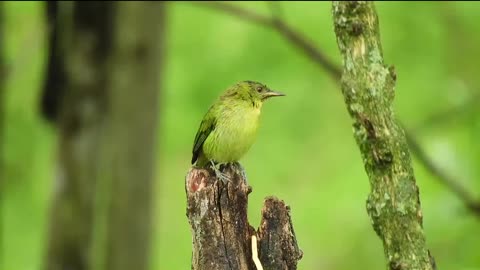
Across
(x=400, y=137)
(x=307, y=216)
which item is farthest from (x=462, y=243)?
(x=400, y=137)

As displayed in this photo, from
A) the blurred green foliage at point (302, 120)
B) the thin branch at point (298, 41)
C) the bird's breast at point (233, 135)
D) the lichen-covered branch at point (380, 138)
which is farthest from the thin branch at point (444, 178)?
the lichen-covered branch at point (380, 138)

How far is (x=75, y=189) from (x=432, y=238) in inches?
115

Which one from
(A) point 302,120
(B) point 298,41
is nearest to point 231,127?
(B) point 298,41

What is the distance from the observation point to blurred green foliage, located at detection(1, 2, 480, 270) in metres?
9.23

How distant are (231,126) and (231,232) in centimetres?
146

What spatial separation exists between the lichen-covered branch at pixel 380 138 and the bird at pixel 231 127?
5.27 ft

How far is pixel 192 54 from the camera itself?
452 inches

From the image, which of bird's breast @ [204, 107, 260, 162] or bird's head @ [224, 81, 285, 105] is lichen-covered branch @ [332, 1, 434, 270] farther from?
bird's head @ [224, 81, 285, 105]

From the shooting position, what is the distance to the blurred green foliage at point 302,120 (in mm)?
9234

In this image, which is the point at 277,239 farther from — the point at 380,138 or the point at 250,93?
the point at 250,93

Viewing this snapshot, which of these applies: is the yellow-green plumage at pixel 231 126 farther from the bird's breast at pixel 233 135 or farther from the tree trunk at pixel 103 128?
the tree trunk at pixel 103 128

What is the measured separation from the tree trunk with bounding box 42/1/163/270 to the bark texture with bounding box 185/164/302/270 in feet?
13.6

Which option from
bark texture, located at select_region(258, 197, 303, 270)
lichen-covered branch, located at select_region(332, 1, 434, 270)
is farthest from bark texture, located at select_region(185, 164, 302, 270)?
lichen-covered branch, located at select_region(332, 1, 434, 270)

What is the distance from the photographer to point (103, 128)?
8.22 m
